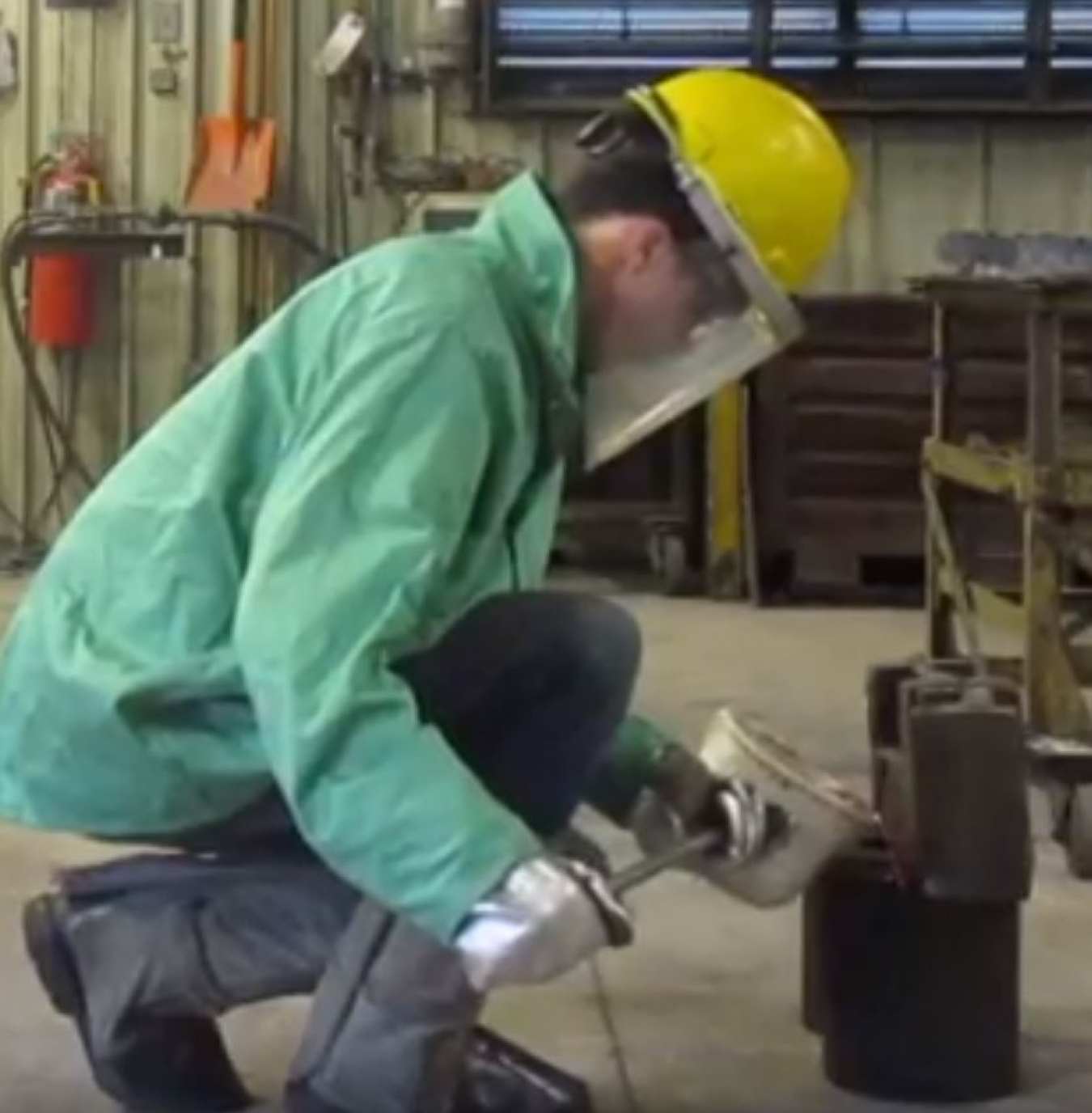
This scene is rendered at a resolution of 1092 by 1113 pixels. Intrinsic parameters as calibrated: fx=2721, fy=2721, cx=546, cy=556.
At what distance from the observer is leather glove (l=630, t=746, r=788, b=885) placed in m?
2.30

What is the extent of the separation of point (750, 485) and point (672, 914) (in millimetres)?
3398

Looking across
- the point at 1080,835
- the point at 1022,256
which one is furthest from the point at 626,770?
the point at 1022,256

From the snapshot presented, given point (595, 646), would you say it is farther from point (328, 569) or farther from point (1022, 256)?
point (1022, 256)

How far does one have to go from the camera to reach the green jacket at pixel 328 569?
6.14ft

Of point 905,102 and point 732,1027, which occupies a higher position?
point 905,102

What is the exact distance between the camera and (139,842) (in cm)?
229

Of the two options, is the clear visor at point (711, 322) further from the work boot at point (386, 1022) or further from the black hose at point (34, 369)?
the black hose at point (34, 369)

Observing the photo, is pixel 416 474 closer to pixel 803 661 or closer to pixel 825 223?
pixel 825 223

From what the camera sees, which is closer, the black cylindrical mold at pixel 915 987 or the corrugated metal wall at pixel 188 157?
the black cylindrical mold at pixel 915 987

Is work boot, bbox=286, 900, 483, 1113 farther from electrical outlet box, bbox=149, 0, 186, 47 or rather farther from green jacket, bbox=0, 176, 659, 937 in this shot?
electrical outlet box, bbox=149, 0, 186, 47

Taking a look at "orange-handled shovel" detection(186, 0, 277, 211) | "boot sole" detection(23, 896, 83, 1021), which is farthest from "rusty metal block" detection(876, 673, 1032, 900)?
"orange-handled shovel" detection(186, 0, 277, 211)

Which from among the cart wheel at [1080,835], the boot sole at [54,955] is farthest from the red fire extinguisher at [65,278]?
the boot sole at [54,955]

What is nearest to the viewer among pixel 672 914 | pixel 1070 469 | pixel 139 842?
pixel 139 842

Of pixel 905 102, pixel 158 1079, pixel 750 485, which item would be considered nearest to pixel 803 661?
pixel 750 485
